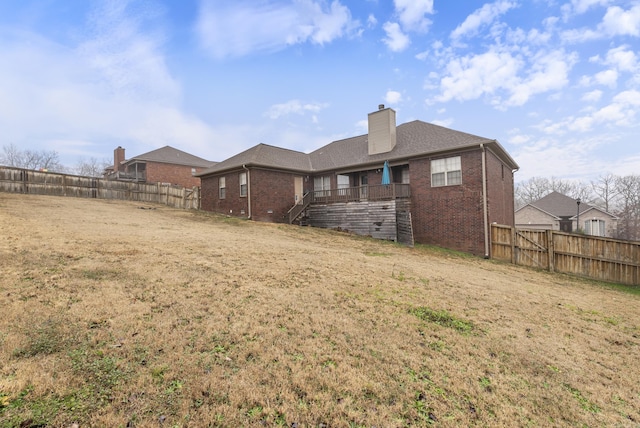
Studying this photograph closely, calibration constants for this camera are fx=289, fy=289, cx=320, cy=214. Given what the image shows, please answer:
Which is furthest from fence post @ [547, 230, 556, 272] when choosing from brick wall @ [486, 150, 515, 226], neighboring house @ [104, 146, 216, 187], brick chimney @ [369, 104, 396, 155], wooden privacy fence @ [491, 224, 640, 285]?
neighboring house @ [104, 146, 216, 187]

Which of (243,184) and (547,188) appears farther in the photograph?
(547,188)

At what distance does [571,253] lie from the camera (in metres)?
11.5

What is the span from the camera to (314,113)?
25.6 metres

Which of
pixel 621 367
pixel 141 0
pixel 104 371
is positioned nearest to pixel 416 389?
pixel 104 371

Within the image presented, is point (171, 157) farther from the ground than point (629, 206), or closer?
farther from the ground

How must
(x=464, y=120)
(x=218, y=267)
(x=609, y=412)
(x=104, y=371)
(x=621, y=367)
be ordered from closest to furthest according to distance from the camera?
(x=104, y=371) → (x=609, y=412) → (x=621, y=367) → (x=218, y=267) → (x=464, y=120)

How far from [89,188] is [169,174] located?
10.00 m

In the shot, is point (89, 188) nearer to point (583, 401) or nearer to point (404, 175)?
point (404, 175)

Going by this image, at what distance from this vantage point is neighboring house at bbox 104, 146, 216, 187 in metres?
30.3

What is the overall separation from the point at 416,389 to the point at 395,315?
5.84 ft

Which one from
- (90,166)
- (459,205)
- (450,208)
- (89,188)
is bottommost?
(450,208)

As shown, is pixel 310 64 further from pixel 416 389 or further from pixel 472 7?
pixel 416 389

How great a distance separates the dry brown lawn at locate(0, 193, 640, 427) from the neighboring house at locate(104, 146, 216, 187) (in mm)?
26372

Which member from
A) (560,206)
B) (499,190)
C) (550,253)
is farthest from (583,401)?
(560,206)
